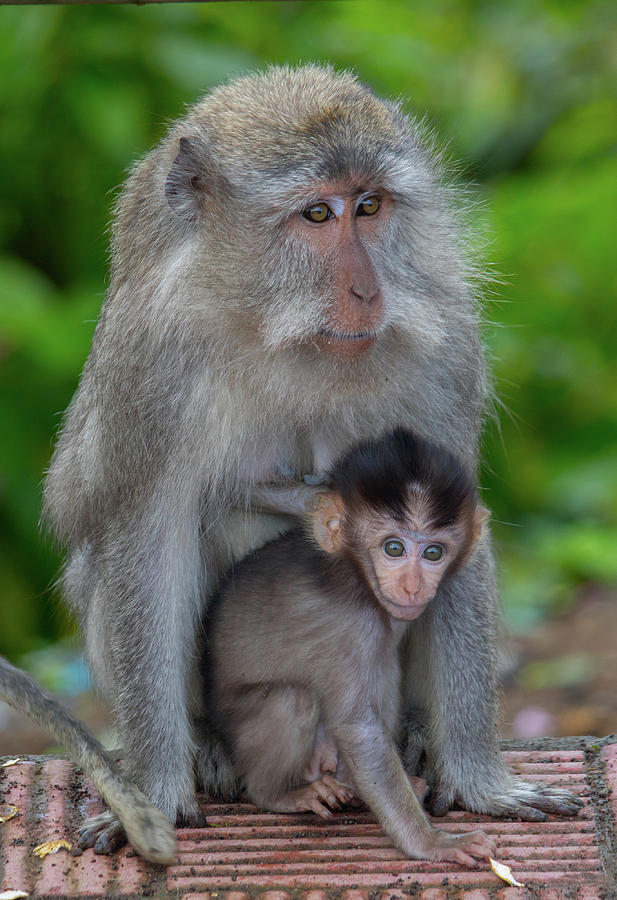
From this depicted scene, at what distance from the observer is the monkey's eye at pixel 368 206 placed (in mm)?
3830

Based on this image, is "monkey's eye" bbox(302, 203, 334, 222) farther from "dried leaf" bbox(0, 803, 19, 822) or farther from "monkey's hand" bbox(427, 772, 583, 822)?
"dried leaf" bbox(0, 803, 19, 822)

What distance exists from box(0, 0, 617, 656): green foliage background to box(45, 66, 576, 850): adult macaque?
3.47 metres

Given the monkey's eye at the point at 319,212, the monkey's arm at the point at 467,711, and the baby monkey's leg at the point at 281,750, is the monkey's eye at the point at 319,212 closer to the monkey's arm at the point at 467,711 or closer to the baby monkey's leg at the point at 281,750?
the monkey's arm at the point at 467,711

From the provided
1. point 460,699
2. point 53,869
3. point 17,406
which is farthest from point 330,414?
point 17,406

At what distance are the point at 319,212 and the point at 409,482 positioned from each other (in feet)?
2.62

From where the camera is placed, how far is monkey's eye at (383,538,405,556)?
3.66 m

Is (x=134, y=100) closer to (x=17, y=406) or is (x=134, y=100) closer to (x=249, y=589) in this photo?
(x=17, y=406)

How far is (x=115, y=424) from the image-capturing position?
159 inches

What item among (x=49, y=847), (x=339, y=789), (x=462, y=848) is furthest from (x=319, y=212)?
(x=49, y=847)

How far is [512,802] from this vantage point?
4117 mm

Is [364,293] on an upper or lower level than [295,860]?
upper

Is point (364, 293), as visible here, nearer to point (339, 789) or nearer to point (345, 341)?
point (345, 341)

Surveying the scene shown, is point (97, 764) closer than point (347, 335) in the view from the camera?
Yes

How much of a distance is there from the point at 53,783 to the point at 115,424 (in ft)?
3.85
